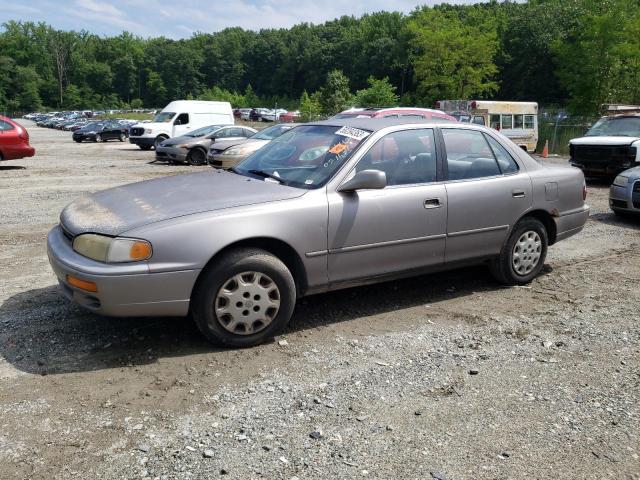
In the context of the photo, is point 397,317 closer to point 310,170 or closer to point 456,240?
point 456,240

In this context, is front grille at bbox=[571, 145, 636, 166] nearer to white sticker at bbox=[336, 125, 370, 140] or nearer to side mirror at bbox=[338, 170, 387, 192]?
white sticker at bbox=[336, 125, 370, 140]

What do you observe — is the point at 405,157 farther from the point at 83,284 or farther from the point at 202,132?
the point at 202,132

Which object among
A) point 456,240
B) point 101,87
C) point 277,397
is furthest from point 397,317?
point 101,87

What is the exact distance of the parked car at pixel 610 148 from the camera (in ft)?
43.8

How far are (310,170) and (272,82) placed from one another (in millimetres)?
144996

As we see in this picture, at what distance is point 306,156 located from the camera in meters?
4.89

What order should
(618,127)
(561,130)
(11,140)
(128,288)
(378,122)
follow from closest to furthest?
(128,288) → (378,122) → (618,127) → (11,140) → (561,130)

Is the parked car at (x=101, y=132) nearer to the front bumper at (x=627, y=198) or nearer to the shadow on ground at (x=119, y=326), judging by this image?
the front bumper at (x=627, y=198)

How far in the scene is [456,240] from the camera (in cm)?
509

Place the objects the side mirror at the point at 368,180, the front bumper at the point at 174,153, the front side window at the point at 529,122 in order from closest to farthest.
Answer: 1. the side mirror at the point at 368,180
2. the front bumper at the point at 174,153
3. the front side window at the point at 529,122

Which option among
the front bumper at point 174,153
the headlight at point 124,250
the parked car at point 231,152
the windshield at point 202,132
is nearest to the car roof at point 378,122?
the headlight at point 124,250

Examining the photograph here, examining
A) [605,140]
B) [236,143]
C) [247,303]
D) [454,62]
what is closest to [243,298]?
[247,303]

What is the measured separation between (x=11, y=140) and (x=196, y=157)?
17.3 feet

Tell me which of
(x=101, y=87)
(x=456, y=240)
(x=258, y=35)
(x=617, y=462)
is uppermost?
(x=258, y=35)
